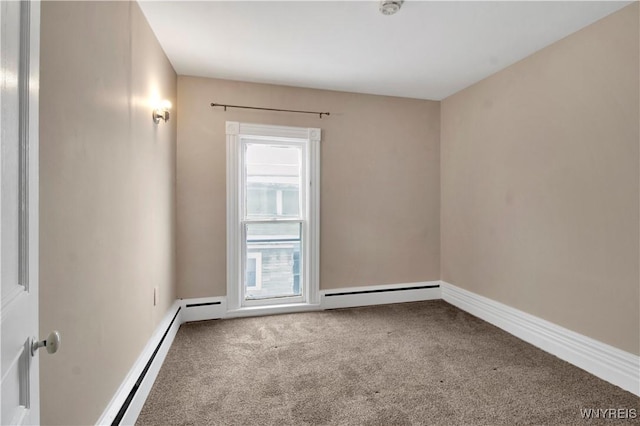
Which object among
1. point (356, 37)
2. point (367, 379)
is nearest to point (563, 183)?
point (356, 37)

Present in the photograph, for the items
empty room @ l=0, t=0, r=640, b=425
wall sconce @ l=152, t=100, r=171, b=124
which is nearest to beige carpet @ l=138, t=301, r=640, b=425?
empty room @ l=0, t=0, r=640, b=425

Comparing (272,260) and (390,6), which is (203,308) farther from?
(390,6)

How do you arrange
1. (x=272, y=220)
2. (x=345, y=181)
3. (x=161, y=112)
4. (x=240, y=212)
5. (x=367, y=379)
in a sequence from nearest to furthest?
(x=367, y=379) → (x=161, y=112) → (x=240, y=212) → (x=272, y=220) → (x=345, y=181)

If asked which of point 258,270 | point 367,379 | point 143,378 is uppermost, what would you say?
point 258,270

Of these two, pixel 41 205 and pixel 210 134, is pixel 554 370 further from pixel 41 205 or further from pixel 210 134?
pixel 210 134

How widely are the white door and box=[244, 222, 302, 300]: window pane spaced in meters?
2.57

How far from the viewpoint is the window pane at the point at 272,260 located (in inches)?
132

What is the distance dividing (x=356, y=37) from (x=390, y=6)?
0.44m

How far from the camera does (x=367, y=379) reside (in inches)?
82.1

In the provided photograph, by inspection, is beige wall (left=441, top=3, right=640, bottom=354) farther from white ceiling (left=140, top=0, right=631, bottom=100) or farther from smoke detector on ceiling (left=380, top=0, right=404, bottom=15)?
smoke detector on ceiling (left=380, top=0, right=404, bottom=15)

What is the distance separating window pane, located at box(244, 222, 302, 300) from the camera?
3.34 metres

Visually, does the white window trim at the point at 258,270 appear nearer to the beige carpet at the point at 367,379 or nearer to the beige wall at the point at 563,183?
the beige carpet at the point at 367,379

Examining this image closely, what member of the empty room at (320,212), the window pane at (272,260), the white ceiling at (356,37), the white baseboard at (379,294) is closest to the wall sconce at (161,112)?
the empty room at (320,212)

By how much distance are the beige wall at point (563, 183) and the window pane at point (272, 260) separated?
1910 mm
